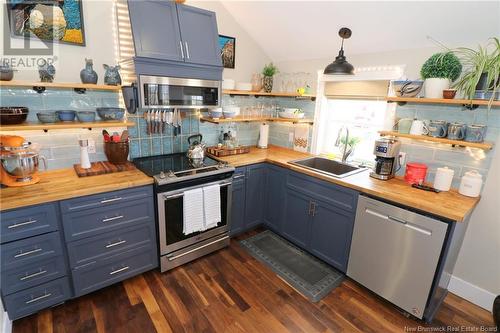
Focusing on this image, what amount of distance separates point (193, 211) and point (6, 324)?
1387 millimetres

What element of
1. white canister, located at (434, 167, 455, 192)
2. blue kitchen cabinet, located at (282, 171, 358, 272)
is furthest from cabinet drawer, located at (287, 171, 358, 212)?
white canister, located at (434, 167, 455, 192)

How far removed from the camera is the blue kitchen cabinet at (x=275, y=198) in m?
2.81

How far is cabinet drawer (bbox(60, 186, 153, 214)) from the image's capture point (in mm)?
1773

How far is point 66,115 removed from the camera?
1990mm

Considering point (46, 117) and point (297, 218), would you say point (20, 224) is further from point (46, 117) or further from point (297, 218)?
point (297, 218)

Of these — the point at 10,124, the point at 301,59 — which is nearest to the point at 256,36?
the point at 301,59

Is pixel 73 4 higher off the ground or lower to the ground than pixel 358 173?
higher

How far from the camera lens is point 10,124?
1777mm

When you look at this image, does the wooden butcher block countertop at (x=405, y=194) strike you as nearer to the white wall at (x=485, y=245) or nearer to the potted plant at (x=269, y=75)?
the white wall at (x=485, y=245)

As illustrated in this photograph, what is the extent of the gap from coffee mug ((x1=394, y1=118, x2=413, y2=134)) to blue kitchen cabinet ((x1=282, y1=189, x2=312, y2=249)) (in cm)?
104

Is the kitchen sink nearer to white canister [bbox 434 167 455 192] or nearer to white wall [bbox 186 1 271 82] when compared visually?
white canister [bbox 434 167 455 192]

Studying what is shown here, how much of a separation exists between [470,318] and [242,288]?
1.81 m

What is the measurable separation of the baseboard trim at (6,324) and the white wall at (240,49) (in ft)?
9.26

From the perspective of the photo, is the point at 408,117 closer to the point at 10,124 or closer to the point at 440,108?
the point at 440,108
